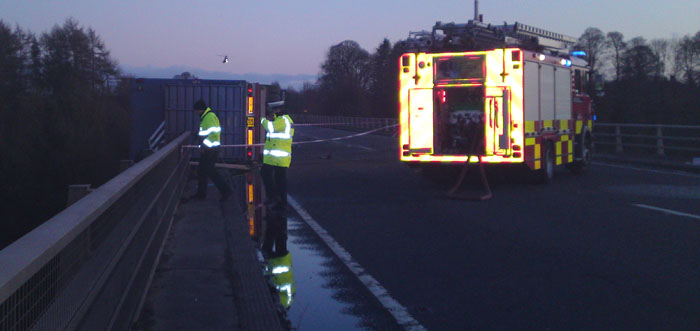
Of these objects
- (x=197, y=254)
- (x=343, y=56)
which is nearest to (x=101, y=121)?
(x=197, y=254)

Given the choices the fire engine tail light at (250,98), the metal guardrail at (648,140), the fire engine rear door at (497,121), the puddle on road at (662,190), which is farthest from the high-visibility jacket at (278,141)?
the metal guardrail at (648,140)

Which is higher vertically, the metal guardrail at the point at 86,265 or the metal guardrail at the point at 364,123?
the metal guardrail at the point at 364,123

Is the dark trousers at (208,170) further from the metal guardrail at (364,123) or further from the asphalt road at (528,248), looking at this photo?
the metal guardrail at (364,123)

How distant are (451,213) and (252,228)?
129 inches

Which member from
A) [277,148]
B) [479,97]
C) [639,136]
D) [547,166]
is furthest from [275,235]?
[639,136]

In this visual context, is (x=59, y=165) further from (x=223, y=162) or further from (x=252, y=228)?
(x=252, y=228)

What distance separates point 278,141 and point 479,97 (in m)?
5.62

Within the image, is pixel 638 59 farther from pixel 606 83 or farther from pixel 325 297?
pixel 325 297

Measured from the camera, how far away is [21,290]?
271 cm

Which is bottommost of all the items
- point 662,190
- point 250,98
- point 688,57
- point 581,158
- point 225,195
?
point 662,190

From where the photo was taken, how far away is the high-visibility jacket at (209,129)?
13.2 m

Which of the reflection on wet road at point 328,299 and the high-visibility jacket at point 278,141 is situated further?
the high-visibility jacket at point 278,141

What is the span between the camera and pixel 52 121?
28188mm

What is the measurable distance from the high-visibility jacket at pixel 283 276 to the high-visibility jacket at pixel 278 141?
3.31 metres
